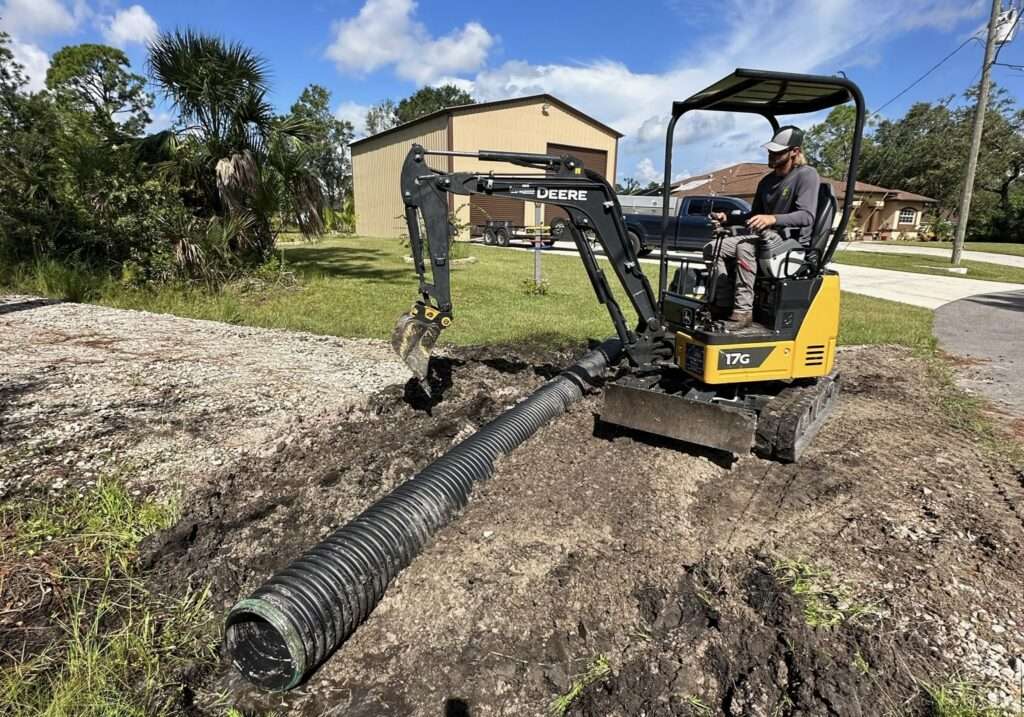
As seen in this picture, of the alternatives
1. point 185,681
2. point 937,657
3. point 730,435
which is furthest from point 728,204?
point 185,681

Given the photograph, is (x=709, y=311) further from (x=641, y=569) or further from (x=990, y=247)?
(x=990, y=247)

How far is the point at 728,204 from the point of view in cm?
1781

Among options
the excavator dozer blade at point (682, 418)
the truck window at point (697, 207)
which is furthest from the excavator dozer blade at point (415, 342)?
the truck window at point (697, 207)

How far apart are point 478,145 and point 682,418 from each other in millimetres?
24974

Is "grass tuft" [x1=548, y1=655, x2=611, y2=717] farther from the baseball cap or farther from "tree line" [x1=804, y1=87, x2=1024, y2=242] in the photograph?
"tree line" [x1=804, y1=87, x2=1024, y2=242]

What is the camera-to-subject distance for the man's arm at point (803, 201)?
13.9ft

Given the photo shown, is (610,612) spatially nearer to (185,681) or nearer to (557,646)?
(557,646)

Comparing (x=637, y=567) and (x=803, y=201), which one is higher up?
(x=803, y=201)

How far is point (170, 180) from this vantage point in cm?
1135

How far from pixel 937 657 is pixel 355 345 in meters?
6.99

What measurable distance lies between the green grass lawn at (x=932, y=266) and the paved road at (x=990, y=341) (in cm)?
540

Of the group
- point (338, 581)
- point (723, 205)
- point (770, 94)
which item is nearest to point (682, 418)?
point (338, 581)

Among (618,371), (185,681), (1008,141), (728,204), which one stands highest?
(1008,141)

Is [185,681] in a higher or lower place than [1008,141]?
lower
